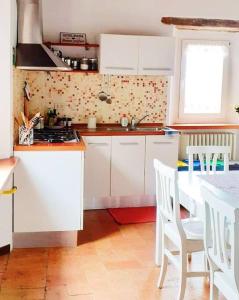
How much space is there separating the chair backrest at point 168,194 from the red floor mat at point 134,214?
1501mm

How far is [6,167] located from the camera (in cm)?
342

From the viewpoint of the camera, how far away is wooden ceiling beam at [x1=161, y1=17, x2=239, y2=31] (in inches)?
214

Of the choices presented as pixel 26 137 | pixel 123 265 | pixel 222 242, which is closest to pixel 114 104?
pixel 26 137

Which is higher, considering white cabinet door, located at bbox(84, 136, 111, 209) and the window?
the window

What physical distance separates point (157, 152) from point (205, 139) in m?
0.95

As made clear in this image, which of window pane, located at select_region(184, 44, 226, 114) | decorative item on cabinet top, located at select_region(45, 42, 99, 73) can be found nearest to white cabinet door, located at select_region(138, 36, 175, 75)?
decorative item on cabinet top, located at select_region(45, 42, 99, 73)

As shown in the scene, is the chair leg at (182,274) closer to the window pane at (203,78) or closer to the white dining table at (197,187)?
the white dining table at (197,187)

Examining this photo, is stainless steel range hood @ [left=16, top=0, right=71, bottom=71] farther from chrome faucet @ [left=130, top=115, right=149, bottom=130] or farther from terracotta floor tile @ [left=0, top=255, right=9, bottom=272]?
terracotta floor tile @ [left=0, top=255, right=9, bottom=272]

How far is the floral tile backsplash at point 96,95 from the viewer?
5270 millimetres

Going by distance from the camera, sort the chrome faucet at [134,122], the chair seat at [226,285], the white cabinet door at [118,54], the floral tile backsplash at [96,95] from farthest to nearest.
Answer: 1. the chrome faucet at [134,122]
2. the floral tile backsplash at [96,95]
3. the white cabinet door at [118,54]
4. the chair seat at [226,285]

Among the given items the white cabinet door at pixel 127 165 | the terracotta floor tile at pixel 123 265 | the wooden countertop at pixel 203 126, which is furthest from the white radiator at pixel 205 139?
the terracotta floor tile at pixel 123 265

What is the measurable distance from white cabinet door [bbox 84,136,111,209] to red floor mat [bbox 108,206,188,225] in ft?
0.78

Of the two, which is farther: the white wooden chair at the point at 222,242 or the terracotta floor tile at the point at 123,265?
the terracotta floor tile at the point at 123,265

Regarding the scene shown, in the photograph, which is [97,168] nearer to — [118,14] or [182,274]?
[118,14]
